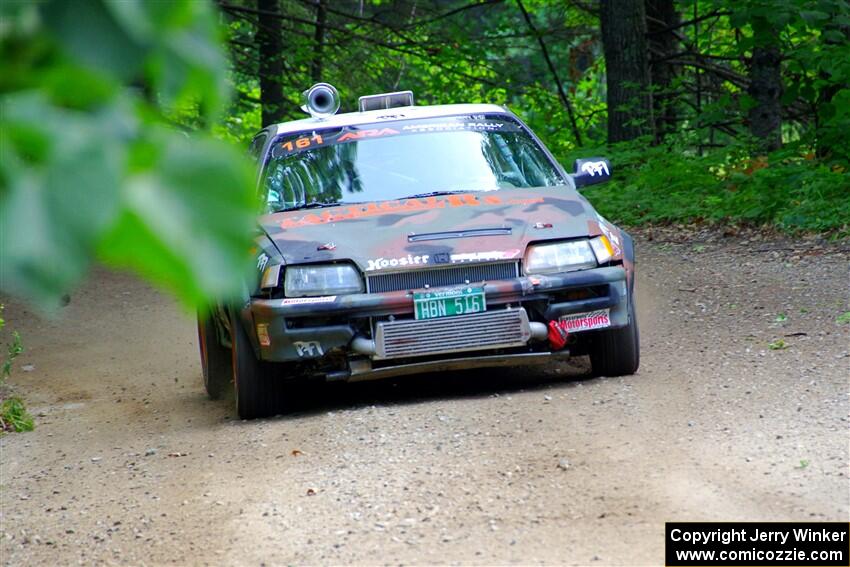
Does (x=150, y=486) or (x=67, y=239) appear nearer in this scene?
(x=67, y=239)

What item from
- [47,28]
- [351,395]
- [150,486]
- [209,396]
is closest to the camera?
[47,28]

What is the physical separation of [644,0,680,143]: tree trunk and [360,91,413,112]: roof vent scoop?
9.98 metres

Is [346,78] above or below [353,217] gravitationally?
above

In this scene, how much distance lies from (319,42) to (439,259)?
14.6 meters

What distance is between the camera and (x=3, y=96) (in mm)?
1023

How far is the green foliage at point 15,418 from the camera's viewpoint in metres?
7.61

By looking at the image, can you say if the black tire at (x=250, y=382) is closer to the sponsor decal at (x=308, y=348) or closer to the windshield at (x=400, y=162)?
the sponsor decal at (x=308, y=348)

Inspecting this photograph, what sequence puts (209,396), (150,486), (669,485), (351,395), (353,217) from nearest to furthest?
(669,485)
(150,486)
(353,217)
(351,395)
(209,396)

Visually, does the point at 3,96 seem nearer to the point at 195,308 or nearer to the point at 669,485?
the point at 195,308

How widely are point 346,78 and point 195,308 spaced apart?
21.0 meters

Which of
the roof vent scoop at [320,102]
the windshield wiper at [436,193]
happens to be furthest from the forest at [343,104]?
the windshield wiper at [436,193]

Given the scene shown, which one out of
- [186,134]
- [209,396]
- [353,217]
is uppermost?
[186,134]

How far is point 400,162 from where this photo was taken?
757cm

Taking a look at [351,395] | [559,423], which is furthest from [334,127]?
[559,423]
